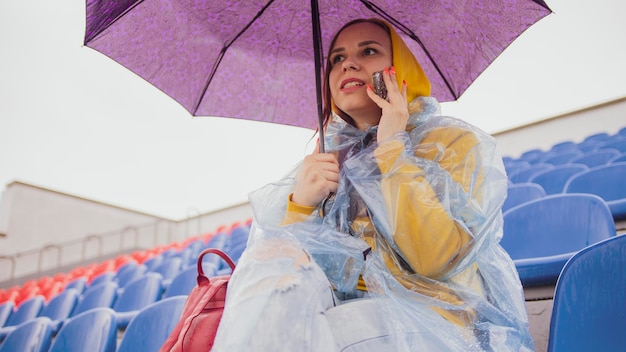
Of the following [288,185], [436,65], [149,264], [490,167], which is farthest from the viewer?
[149,264]

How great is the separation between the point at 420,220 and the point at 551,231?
34.7 inches

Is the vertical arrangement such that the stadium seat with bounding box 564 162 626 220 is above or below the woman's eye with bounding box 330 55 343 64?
below

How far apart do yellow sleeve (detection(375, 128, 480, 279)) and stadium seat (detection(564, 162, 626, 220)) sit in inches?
53.8

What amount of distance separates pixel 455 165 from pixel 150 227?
935 cm

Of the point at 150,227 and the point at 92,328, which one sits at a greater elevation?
the point at 92,328

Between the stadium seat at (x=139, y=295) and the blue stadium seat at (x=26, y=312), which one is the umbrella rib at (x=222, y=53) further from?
the blue stadium seat at (x=26, y=312)

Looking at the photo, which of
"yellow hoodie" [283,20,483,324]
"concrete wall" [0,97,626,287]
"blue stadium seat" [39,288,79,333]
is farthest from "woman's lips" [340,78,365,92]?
"concrete wall" [0,97,626,287]

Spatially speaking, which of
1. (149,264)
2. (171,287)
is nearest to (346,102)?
(171,287)

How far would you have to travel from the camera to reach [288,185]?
0.96 metres

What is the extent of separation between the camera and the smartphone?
93 centimetres

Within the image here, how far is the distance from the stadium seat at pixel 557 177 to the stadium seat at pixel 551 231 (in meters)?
1.00

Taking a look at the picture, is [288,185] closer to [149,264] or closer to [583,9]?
[149,264]

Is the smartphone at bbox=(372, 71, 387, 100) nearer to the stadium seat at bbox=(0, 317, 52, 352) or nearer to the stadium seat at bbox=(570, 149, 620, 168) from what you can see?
A: the stadium seat at bbox=(0, 317, 52, 352)

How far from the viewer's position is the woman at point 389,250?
22.3 inches
